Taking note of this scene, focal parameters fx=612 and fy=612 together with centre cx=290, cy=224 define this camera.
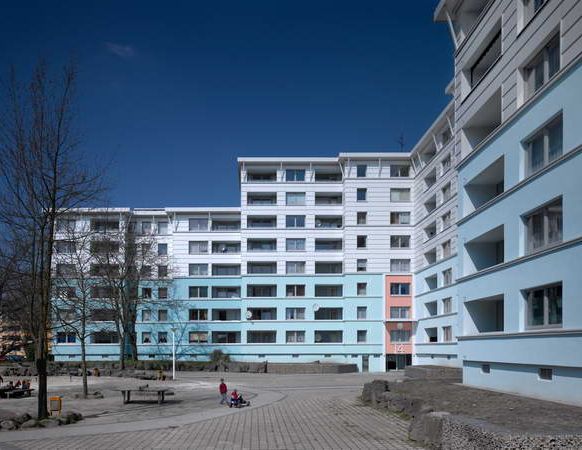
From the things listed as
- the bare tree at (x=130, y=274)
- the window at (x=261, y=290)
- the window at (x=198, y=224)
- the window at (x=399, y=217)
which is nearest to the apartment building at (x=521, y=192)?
the bare tree at (x=130, y=274)

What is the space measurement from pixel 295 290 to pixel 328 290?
352cm

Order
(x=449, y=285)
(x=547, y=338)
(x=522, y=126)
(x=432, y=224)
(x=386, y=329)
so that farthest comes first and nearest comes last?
(x=386, y=329) < (x=432, y=224) < (x=449, y=285) < (x=522, y=126) < (x=547, y=338)

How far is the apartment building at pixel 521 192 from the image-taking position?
56.9 feet

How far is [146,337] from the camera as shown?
6738 centimetres

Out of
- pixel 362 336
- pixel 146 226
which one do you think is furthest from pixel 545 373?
pixel 146 226

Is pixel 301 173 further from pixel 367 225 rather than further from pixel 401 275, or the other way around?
pixel 401 275

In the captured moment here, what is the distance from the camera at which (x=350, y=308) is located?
62.8m

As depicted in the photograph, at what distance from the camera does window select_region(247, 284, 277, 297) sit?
216ft

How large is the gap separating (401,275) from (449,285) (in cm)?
1186

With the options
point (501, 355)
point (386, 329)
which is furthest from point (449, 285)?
point (501, 355)

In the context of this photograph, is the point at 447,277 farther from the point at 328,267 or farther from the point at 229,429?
the point at 229,429

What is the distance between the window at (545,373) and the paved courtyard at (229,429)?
463 cm

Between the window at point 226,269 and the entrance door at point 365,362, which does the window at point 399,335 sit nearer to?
the entrance door at point 365,362

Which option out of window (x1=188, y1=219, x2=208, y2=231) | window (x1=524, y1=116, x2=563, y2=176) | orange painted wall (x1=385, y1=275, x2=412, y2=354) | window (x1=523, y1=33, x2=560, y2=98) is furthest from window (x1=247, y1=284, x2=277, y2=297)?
window (x1=523, y1=33, x2=560, y2=98)
